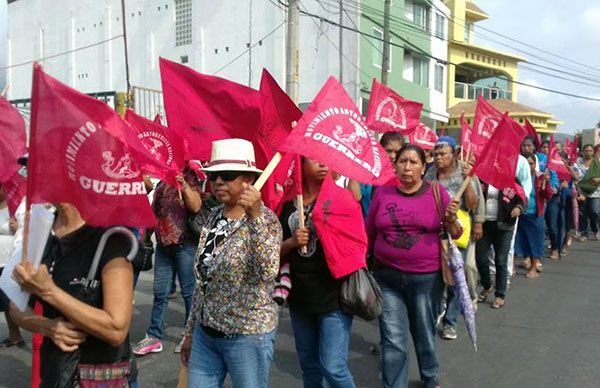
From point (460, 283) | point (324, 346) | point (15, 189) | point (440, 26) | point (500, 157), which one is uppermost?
point (440, 26)

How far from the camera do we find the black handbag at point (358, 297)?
11.6 feet

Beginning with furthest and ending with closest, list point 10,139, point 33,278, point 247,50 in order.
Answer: point 247,50
point 10,139
point 33,278

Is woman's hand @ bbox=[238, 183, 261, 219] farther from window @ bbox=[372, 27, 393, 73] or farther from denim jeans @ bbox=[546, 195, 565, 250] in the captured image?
window @ bbox=[372, 27, 393, 73]

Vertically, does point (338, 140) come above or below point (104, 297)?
above

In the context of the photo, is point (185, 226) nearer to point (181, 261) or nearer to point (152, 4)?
point (181, 261)

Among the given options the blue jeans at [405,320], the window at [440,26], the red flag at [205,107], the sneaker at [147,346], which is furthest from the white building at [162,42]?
the blue jeans at [405,320]

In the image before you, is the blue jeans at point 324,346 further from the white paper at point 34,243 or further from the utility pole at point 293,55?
the utility pole at point 293,55

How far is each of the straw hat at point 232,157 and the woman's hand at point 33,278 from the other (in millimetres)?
1164

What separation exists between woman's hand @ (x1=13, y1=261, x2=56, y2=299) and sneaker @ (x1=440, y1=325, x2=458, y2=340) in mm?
4496

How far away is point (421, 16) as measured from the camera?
2900cm

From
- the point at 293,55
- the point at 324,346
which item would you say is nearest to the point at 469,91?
the point at 293,55

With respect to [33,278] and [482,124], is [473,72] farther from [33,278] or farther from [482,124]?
[33,278]

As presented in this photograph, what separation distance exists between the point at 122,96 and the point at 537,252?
11.7m

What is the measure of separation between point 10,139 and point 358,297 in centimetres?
271
